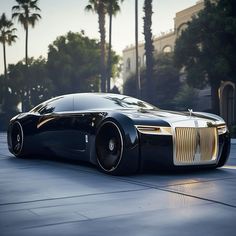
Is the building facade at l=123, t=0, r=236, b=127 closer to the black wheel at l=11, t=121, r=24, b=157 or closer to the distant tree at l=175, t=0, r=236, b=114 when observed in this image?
the distant tree at l=175, t=0, r=236, b=114

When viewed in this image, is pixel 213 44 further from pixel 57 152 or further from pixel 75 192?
pixel 75 192

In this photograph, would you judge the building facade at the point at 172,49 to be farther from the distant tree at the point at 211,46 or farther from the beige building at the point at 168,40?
the distant tree at the point at 211,46

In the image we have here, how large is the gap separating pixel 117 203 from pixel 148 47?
28.1m

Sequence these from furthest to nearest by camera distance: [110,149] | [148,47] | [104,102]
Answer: [148,47] → [104,102] → [110,149]

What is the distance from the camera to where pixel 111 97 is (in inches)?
299

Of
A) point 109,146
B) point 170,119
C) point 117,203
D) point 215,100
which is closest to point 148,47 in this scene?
point 215,100

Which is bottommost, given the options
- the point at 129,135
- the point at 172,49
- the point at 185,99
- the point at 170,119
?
the point at 129,135

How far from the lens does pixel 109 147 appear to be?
252 inches

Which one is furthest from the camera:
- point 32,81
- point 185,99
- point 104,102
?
point 32,81

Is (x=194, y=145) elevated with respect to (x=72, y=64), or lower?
lower

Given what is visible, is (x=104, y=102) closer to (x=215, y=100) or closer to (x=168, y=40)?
(x=215, y=100)

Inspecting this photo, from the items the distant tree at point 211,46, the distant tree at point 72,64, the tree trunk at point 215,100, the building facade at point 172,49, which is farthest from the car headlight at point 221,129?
the distant tree at point 72,64

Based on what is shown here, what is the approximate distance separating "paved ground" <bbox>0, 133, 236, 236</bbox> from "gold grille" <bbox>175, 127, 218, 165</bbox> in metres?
0.22

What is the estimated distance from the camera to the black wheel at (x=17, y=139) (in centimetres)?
875
